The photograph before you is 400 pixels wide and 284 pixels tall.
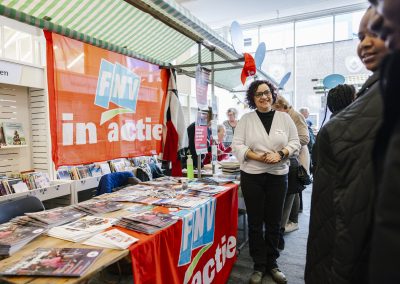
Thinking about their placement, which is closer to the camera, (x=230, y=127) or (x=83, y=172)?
(x=83, y=172)

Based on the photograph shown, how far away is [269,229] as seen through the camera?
91.8 inches

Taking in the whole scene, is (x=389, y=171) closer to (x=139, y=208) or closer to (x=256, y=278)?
(x=139, y=208)

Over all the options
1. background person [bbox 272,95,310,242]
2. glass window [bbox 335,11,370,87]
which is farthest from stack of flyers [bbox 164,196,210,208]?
glass window [bbox 335,11,370,87]

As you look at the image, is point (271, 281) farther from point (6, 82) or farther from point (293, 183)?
point (6, 82)

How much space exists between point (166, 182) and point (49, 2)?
172 cm

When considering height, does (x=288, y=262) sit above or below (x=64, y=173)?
below

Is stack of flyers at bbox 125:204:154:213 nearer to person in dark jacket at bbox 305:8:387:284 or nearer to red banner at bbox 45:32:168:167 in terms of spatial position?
red banner at bbox 45:32:168:167

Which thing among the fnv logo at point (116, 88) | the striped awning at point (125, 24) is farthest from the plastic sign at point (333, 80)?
the fnv logo at point (116, 88)

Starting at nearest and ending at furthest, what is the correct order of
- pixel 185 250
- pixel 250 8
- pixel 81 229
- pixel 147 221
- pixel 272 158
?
pixel 81 229 < pixel 147 221 < pixel 185 250 < pixel 272 158 < pixel 250 8

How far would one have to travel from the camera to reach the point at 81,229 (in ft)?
4.77

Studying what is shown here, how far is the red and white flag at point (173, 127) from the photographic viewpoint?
3.46 m

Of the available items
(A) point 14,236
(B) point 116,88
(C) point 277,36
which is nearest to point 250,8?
(C) point 277,36

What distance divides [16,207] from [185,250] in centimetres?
117

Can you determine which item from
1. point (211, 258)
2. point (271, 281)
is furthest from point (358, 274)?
point (271, 281)
